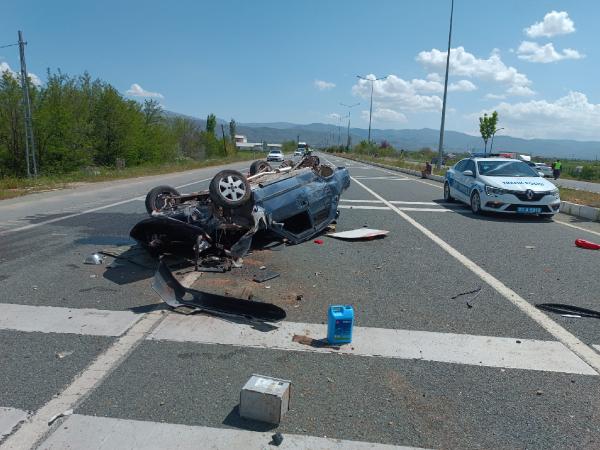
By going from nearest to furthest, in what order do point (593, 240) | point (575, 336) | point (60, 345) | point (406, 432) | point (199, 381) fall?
point (406, 432), point (199, 381), point (60, 345), point (575, 336), point (593, 240)

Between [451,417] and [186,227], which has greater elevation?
[186,227]

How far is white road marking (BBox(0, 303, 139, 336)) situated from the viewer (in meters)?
4.40

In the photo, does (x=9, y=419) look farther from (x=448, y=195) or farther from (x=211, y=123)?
(x=211, y=123)

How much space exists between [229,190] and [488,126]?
167 ft

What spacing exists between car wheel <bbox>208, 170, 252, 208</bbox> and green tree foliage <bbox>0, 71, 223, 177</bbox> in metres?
24.5

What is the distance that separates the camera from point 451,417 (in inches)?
122

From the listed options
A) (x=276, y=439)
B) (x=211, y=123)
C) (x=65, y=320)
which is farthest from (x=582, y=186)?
(x=211, y=123)

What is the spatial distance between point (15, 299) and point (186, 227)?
2.00 m

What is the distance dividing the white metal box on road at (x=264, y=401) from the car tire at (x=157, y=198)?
16.8 ft

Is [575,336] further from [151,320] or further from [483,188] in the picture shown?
[483,188]

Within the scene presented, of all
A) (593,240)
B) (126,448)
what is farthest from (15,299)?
(593,240)

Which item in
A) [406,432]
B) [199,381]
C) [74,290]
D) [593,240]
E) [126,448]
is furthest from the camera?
[593,240]

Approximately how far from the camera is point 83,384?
3.41 m

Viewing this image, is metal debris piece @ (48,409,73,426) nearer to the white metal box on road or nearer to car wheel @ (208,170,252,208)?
the white metal box on road
